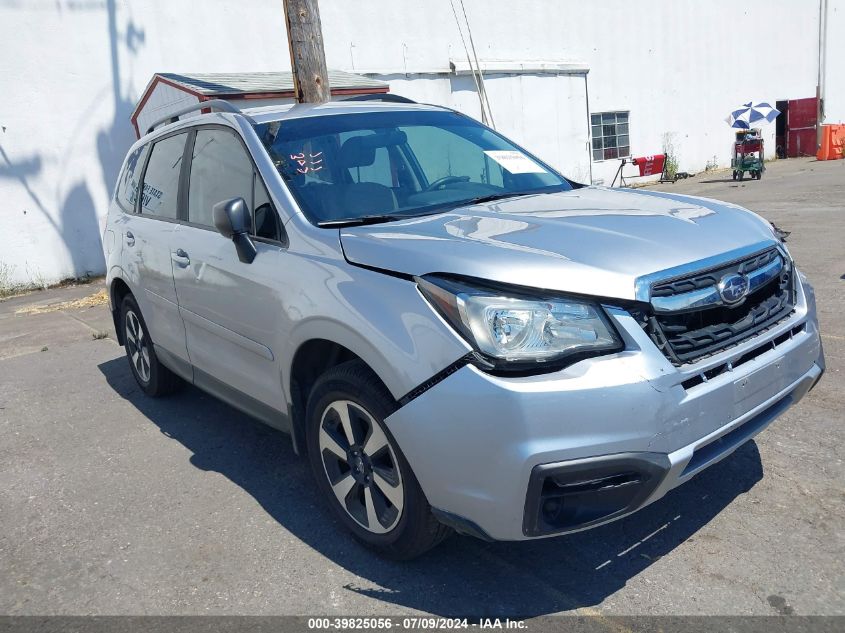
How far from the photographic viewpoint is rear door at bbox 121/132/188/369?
169 inches

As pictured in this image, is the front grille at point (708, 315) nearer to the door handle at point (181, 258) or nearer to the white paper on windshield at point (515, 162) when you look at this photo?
the white paper on windshield at point (515, 162)

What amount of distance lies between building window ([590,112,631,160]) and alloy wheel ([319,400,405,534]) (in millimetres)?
17798

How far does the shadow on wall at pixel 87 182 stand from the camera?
1133 cm

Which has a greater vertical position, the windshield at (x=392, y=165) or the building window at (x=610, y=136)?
the windshield at (x=392, y=165)

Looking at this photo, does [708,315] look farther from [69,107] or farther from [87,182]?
[69,107]

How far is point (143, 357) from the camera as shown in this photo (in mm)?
5203

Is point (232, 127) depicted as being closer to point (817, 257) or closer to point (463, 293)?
point (463, 293)

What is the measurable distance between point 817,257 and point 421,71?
9696 millimetres

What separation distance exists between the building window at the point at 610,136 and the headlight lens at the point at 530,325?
712 inches

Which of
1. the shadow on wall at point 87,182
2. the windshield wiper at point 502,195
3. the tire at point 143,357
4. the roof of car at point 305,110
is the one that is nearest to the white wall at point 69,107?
the shadow on wall at point 87,182

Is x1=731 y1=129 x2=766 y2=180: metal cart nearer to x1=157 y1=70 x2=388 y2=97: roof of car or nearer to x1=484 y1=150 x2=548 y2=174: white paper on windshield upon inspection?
x1=157 y1=70 x2=388 y2=97: roof of car

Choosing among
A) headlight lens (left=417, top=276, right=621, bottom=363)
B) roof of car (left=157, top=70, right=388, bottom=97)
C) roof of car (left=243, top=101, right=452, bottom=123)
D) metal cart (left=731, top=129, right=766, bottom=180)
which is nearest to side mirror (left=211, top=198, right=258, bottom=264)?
roof of car (left=243, top=101, right=452, bottom=123)

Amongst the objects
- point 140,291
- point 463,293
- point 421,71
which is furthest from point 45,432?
point 421,71

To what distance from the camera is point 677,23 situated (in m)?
21.3
